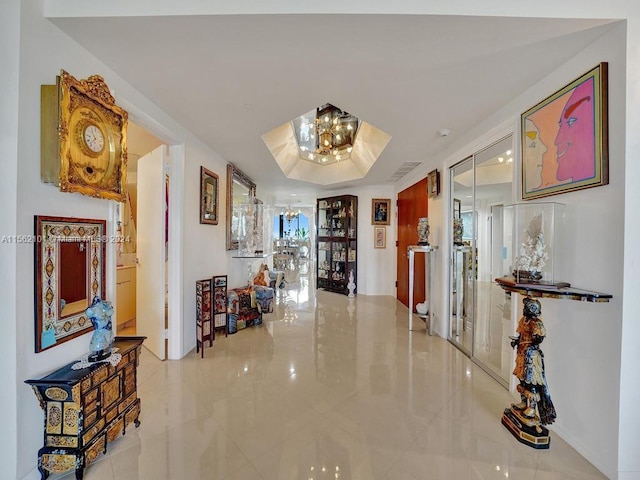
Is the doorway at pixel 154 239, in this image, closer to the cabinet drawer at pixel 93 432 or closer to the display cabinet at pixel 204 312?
the display cabinet at pixel 204 312

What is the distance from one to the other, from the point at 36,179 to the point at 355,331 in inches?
145

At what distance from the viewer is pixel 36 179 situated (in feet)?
4.91

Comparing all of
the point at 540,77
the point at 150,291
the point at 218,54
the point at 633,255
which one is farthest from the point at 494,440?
the point at 150,291

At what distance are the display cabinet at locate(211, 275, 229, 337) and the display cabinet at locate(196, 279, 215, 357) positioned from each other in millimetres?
136

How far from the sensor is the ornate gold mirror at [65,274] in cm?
152

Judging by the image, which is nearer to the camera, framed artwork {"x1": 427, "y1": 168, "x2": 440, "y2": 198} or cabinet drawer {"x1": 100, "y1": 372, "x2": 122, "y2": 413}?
cabinet drawer {"x1": 100, "y1": 372, "x2": 122, "y2": 413}

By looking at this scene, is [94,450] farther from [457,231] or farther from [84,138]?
[457,231]

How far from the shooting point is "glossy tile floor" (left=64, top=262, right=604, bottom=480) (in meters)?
1.61

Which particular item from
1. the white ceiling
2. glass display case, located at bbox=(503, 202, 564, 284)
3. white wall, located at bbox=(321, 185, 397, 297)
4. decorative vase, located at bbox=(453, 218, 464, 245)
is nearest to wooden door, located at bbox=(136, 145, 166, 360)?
the white ceiling

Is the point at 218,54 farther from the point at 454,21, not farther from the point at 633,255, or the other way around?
the point at 633,255

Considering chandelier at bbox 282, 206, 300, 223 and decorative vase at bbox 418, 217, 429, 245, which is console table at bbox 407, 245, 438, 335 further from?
chandelier at bbox 282, 206, 300, 223

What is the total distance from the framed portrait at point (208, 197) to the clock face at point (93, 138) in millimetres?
1729

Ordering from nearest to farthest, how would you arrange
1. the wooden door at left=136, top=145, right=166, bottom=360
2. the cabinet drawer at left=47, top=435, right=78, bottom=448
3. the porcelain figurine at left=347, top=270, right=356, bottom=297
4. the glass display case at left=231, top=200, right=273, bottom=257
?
the cabinet drawer at left=47, top=435, right=78, bottom=448 < the wooden door at left=136, top=145, right=166, bottom=360 < the glass display case at left=231, top=200, right=273, bottom=257 < the porcelain figurine at left=347, top=270, right=356, bottom=297

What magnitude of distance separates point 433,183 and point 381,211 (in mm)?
2464
